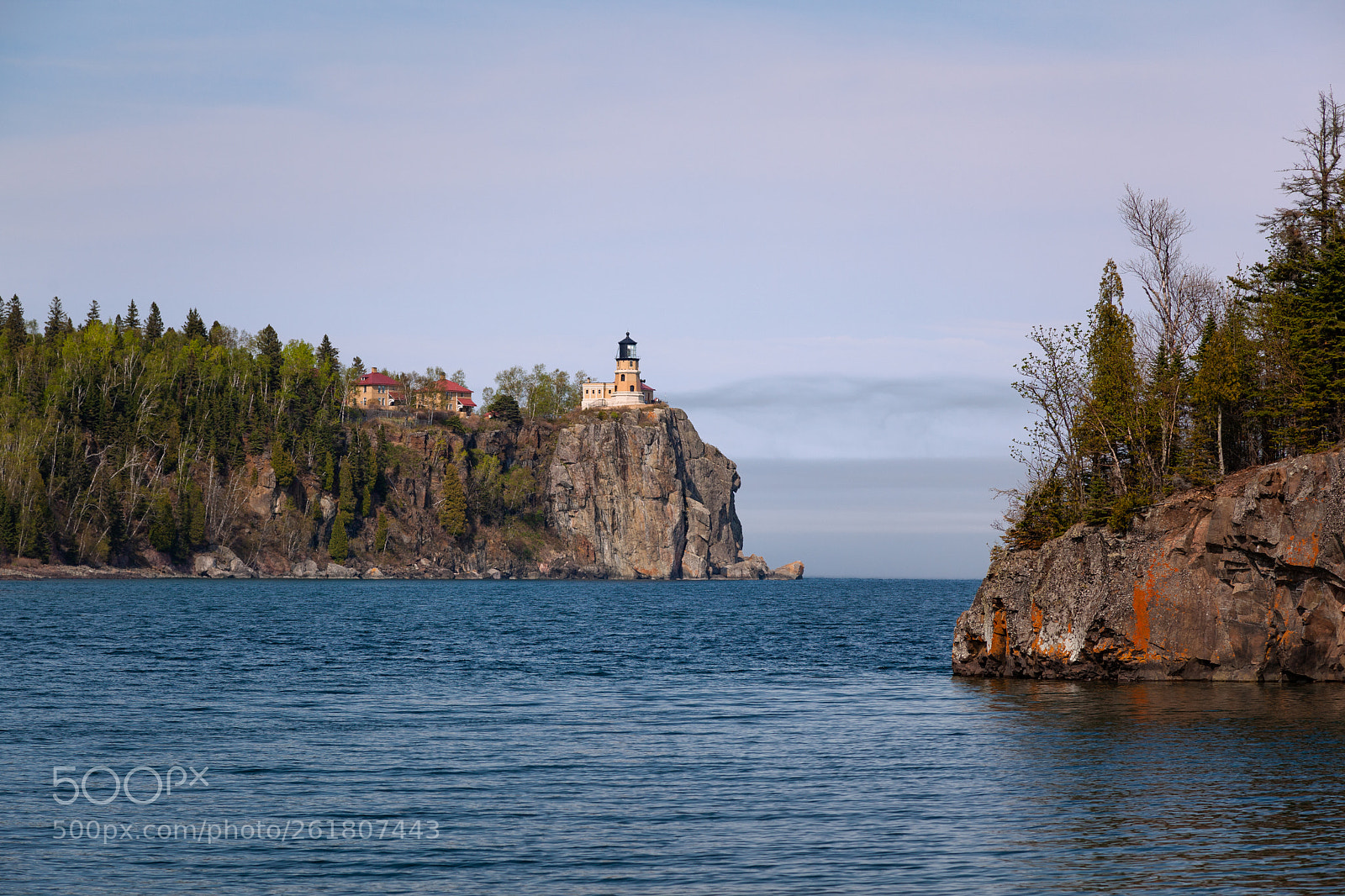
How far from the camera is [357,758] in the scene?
79.2 ft

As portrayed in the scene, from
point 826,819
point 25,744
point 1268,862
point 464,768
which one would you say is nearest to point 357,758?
point 464,768

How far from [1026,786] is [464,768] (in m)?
12.0

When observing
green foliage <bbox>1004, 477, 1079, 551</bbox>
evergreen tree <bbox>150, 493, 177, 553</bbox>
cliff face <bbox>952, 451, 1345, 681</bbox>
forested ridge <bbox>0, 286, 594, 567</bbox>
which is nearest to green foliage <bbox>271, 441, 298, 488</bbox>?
forested ridge <bbox>0, 286, 594, 567</bbox>

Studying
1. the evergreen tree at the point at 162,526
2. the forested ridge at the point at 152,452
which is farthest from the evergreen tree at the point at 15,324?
the evergreen tree at the point at 162,526

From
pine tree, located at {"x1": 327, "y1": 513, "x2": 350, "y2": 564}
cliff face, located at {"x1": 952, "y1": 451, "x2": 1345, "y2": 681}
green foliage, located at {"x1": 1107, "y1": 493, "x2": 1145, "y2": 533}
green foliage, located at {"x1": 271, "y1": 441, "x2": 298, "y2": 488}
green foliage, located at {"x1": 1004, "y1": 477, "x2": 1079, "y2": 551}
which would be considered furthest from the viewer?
pine tree, located at {"x1": 327, "y1": 513, "x2": 350, "y2": 564}

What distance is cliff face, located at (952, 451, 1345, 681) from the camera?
117 feet

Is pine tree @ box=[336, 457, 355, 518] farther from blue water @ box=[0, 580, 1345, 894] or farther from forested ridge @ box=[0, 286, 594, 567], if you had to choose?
blue water @ box=[0, 580, 1345, 894]

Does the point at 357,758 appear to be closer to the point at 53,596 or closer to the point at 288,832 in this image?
the point at 288,832

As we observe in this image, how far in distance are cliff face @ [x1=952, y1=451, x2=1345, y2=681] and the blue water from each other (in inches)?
53.1

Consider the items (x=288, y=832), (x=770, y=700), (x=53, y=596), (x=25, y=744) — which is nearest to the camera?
(x=288, y=832)

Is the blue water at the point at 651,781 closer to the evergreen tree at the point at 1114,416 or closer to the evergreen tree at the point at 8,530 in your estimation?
the evergreen tree at the point at 1114,416

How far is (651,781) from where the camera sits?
22.0 m

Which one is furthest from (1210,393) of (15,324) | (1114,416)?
(15,324)

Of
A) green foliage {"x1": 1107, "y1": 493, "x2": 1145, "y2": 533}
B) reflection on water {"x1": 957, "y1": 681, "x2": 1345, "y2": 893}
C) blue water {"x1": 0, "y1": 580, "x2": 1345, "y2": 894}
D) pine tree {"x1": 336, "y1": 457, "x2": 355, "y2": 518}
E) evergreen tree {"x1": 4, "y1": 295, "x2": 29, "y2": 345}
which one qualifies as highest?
evergreen tree {"x1": 4, "y1": 295, "x2": 29, "y2": 345}
